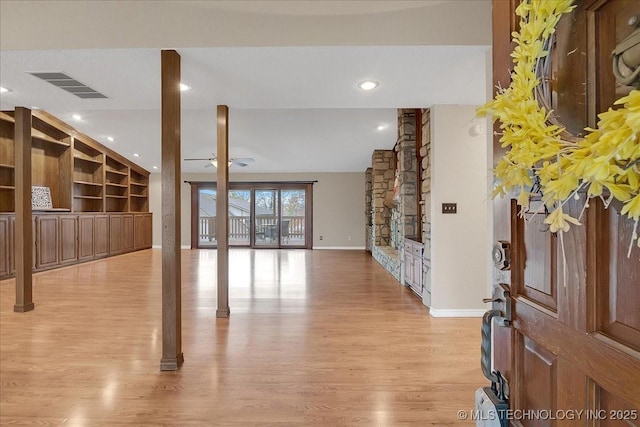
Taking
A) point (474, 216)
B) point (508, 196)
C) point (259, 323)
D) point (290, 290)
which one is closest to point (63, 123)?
point (290, 290)

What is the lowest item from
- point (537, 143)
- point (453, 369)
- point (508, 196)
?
point (453, 369)

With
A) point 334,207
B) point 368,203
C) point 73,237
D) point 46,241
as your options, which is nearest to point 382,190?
point 368,203

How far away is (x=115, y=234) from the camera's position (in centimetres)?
823

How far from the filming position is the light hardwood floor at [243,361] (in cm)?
191

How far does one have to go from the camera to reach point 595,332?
0.64m

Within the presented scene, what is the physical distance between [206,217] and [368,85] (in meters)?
8.58

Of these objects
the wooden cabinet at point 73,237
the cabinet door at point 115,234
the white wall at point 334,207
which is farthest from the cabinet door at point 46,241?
the white wall at point 334,207

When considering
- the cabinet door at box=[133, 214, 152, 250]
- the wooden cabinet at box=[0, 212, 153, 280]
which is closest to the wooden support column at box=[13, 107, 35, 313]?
the wooden cabinet at box=[0, 212, 153, 280]

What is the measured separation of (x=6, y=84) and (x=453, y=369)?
15.1 feet

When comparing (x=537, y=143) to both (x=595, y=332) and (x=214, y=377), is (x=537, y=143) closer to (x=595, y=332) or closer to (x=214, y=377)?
(x=595, y=332)

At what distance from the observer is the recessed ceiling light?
287 cm

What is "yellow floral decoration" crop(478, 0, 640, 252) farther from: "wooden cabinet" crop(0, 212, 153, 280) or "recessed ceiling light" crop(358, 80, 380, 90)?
"wooden cabinet" crop(0, 212, 153, 280)

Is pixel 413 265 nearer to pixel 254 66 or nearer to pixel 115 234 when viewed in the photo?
pixel 254 66

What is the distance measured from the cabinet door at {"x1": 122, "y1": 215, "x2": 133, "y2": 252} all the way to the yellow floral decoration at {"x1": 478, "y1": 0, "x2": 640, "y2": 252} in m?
9.67
